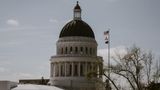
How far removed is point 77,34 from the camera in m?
115

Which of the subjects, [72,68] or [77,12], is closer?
[72,68]

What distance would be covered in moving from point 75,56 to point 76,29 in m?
5.47

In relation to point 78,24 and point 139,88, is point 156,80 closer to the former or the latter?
point 139,88

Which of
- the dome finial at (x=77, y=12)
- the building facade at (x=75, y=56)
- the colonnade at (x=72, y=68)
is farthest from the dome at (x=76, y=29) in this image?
the colonnade at (x=72, y=68)

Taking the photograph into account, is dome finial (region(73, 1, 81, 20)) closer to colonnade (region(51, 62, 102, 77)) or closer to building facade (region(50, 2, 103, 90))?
building facade (region(50, 2, 103, 90))

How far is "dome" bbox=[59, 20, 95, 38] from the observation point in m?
115

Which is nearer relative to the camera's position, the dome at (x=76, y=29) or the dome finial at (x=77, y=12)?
the dome at (x=76, y=29)

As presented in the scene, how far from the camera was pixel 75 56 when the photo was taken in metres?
115

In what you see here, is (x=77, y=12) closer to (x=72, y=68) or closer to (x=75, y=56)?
(x=75, y=56)

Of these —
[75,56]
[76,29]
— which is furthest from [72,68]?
[76,29]

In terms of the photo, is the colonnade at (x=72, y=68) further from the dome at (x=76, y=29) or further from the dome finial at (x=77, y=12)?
the dome finial at (x=77, y=12)

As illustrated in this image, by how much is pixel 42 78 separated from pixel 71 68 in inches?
732

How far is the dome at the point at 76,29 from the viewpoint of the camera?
377 feet

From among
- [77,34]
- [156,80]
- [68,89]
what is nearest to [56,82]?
[68,89]
